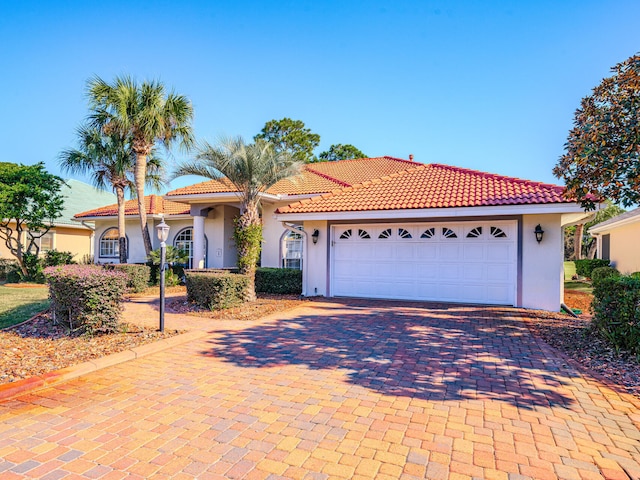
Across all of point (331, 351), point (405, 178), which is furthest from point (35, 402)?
point (405, 178)

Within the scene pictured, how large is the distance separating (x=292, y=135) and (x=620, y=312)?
35.1m

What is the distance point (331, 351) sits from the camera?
246 inches

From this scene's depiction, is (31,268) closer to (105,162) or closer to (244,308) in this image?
(105,162)

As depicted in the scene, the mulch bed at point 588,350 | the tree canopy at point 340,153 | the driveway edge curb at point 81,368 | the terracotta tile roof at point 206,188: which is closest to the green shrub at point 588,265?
the mulch bed at point 588,350

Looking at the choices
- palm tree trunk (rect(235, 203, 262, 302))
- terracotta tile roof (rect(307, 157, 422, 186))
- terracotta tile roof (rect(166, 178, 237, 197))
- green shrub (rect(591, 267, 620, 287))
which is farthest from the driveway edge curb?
terracotta tile roof (rect(307, 157, 422, 186))

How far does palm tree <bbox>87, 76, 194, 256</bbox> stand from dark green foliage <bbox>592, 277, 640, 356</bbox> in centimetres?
1530

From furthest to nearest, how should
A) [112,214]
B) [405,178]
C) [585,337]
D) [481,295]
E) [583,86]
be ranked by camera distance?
[112,214]
[405,178]
[481,295]
[583,86]
[585,337]

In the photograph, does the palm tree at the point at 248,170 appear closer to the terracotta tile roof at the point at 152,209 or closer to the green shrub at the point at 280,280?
the green shrub at the point at 280,280

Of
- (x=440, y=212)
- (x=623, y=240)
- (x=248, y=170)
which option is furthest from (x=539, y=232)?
(x=623, y=240)

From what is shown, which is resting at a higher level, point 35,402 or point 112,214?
point 112,214

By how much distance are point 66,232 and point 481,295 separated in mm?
24460

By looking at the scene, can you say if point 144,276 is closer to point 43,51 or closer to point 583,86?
point 43,51

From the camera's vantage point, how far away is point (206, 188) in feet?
55.7

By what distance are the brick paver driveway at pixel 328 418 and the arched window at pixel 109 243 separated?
17441 millimetres
